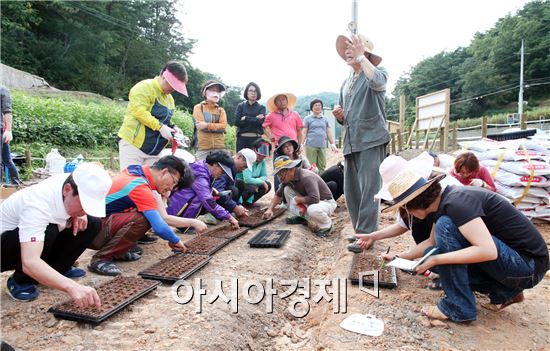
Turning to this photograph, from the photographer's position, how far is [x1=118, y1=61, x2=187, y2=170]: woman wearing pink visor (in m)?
3.47

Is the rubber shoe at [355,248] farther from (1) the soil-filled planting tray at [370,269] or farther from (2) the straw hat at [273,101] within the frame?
(2) the straw hat at [273,101]

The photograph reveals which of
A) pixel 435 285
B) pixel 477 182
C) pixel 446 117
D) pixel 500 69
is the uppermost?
pixel 500 69

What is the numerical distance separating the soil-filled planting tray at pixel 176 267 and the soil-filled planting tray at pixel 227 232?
2.19 ft

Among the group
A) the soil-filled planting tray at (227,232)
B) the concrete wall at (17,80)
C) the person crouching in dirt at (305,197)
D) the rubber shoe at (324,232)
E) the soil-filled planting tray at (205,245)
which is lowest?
the rubber shoe at (324,232)

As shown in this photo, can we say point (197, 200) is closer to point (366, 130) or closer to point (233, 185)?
point (233, 185)

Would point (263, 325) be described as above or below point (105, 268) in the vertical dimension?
below

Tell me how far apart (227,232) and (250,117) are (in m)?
2.19

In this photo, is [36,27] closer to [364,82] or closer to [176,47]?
[176,47]

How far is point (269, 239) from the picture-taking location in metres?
3.58

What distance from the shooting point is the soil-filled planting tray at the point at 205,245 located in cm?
312

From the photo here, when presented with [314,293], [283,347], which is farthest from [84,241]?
[314,293]

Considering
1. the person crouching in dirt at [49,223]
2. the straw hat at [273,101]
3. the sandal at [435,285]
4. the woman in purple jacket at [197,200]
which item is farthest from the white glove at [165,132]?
the sandal at [435,285]

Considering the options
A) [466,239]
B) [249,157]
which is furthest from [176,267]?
[249,157]

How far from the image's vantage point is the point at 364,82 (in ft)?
10.6
